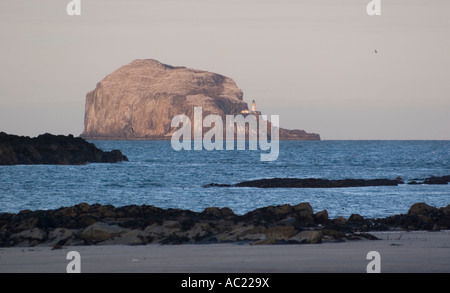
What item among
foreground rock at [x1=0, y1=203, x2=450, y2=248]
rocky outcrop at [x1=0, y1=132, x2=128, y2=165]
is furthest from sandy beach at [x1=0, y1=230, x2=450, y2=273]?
rocky outcrop at [x1=0, y1=132, x2=128, y2=165]

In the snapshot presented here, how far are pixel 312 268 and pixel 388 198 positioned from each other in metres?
24.6

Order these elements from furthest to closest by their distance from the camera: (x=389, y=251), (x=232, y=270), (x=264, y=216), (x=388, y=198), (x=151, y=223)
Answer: (x=388, y=198), (x=264, y=216), (x=151, y=223), (x=389, y=251), (x=232, y=270)

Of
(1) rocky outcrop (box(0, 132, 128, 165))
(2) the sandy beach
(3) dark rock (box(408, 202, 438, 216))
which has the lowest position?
(2) the sandy beach

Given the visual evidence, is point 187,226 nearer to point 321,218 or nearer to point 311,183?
point 321,218

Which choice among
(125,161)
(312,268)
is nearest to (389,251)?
(312,268)

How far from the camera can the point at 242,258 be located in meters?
13.8

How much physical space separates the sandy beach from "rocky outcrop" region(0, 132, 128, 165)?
64.8 metres

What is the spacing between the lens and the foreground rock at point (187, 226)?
17.0 m

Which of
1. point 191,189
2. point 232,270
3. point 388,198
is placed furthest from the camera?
point 191,189

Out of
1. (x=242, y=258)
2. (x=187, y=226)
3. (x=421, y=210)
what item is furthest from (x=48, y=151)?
(x=242, y=258)

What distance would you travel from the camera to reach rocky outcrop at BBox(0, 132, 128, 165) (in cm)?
8025

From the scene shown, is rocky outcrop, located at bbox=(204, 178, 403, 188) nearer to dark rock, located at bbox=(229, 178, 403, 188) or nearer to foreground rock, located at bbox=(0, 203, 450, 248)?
dark rock, located at bbox=(229, 178, 403, 188)

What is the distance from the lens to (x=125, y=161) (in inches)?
3971
